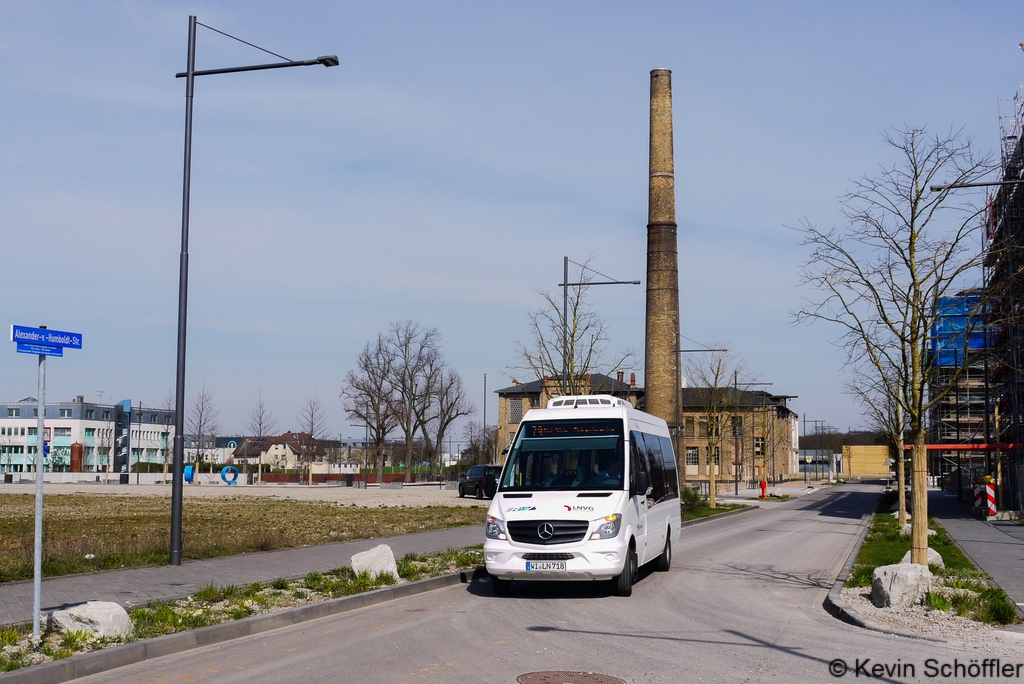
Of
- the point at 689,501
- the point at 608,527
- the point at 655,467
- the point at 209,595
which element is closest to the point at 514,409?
the point at 689,501

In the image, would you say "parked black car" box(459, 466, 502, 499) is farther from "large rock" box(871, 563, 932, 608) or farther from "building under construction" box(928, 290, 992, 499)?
"large rock" box(871, 563, 932, 608)

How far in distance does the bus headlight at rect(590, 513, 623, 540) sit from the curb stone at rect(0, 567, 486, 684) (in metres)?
2.85

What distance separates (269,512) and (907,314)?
23.4 meters

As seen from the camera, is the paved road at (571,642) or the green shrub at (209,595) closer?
the paved road at (571,642)

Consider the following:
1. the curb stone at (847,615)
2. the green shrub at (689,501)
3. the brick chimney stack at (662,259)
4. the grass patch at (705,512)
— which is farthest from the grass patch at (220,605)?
the brick chimney stack at (662,259)

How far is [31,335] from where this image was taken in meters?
8.75

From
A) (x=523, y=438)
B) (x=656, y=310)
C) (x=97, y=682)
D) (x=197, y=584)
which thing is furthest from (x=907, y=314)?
(x=656, y=310)

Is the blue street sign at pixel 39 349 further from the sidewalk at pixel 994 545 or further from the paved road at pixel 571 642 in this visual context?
the sidewalk at pixel 994 545

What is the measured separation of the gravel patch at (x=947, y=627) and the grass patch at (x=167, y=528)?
10.4 meters

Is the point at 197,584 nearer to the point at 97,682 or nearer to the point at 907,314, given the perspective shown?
the point at 97,682

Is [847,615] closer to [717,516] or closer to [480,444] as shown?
[717,516]

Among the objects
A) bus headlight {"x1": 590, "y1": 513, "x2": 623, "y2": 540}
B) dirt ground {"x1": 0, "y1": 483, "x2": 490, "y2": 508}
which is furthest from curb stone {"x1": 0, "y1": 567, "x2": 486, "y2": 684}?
dirt ground {"x1": 0, "y1": 483, "x2": 490, "y2": 508}

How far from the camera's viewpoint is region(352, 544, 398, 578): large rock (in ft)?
44.8

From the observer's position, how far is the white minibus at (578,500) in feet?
40.6
